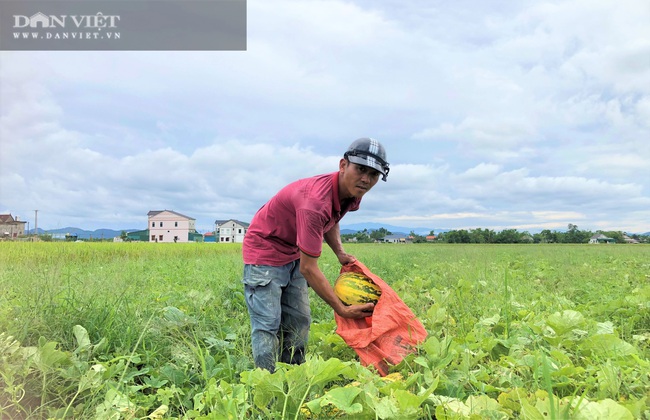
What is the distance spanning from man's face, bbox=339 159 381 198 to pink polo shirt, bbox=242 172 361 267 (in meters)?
0.12

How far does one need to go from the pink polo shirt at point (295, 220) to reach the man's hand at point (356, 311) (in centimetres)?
52

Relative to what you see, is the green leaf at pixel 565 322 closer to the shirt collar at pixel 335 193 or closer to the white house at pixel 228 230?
the shirt collar at pixel 335 193

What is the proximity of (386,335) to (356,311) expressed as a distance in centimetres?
29

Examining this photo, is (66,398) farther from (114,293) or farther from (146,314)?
(114,293)

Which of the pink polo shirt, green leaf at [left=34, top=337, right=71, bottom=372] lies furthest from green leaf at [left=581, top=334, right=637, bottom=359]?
green leaf at [left=34, top=337, right=71, bottom=372]

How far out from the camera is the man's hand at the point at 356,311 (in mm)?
3334

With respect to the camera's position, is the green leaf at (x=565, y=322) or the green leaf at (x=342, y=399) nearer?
the green leaf at (x=342, y=399)

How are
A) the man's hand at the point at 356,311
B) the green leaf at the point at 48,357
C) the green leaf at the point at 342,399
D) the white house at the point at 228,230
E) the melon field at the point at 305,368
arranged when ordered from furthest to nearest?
the white house at the point at 228,230
the man's hand at the point at 356,311
the green leaf at the point at 48,357
the melon field at the point at 305,368
the green leaf at the point at 342,399

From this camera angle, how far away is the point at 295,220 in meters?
3.69

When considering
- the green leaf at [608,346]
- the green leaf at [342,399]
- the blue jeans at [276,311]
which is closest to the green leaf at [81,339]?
the blue jeans at [276,311]

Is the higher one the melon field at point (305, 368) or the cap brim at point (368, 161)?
the cap brim at point (368, 161)

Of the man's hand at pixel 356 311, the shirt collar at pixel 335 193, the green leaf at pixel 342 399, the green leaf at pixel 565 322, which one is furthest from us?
the shirt collar at pixel 335 193

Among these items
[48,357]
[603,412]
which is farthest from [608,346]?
[48,357]

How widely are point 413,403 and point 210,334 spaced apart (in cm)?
279
